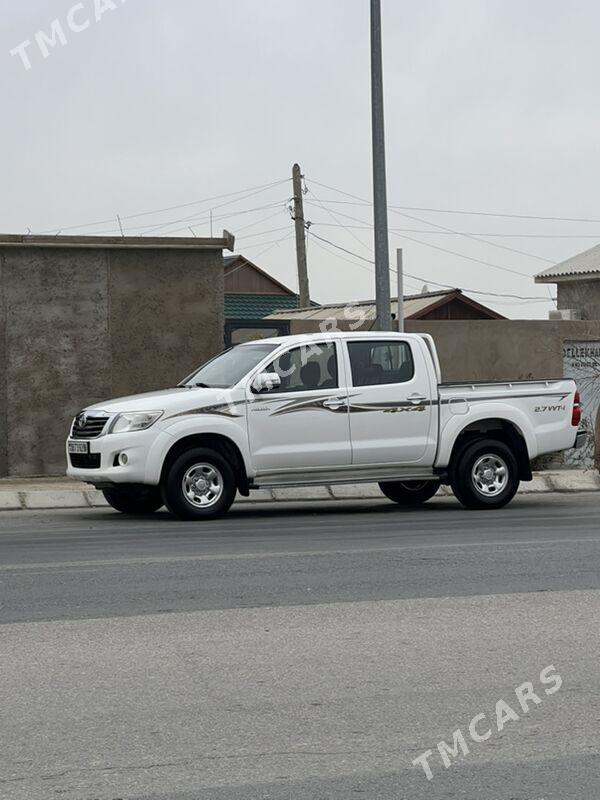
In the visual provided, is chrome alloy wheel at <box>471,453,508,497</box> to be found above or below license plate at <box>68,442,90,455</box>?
below

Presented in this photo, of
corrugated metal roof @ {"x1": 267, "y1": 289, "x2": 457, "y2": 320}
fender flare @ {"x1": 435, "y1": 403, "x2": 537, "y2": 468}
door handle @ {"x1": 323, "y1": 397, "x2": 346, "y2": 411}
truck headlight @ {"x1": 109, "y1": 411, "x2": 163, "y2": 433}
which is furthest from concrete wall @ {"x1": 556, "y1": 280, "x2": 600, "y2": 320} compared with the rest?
truck headlight @ {"x1": 109, "y1": 411, "x2": 163, "y2": 433}

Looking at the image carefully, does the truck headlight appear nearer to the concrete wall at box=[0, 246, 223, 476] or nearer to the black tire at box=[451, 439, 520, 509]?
the black tire at box=[451, 439, 520, 509]

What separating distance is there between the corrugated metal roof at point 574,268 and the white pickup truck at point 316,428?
79.6 feet

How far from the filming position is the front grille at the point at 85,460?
14914mm

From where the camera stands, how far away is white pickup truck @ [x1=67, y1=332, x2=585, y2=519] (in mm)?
14836

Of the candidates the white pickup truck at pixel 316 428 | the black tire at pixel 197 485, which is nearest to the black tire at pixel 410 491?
the white pickup truck at pixel 316 428

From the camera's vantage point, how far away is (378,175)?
20.1 metres

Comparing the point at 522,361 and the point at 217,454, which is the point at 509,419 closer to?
the point at 217,454

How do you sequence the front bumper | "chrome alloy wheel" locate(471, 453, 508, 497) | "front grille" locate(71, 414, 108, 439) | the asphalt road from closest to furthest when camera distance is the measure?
the asphalt road < the front bumper < "front grille" locate(71, 414, 108, 439) < "chrome alloy wheel" locate(471, 453, 508, 497)

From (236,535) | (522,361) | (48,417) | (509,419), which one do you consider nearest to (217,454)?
(236,535)

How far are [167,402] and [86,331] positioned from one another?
5.88 metres

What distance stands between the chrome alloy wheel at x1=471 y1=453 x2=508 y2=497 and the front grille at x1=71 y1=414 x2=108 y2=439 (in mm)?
4258

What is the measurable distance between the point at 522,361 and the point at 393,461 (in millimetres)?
7306

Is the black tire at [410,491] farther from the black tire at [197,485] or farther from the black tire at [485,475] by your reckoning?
the black tire at [197,485]
